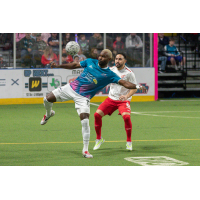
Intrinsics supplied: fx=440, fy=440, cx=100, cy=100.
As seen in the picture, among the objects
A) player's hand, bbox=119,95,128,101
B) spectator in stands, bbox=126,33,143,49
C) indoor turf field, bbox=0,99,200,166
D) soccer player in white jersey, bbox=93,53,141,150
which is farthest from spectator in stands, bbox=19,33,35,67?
player's hand, bbox=119,95,128,101

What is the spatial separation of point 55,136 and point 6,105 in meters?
9.12

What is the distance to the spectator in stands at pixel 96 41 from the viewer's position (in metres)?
21.7

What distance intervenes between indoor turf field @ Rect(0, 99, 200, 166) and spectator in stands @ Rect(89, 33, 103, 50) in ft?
16.8

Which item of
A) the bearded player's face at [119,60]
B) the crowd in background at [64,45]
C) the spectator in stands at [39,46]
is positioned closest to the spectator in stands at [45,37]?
the crowd in background at [64,45]

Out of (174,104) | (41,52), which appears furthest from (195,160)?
(41,52)

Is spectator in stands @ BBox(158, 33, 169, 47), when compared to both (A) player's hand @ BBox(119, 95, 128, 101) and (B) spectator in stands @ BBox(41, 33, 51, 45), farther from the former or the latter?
(A) player's hand @ BBox(119, 95, 128, 101)

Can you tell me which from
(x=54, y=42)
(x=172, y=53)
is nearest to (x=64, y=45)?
(x=54, y=42)

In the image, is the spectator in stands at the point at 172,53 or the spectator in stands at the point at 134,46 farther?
the spectator in stands at the point at 172,53

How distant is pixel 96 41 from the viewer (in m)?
21.7

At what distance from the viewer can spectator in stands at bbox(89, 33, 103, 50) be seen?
2166 centimetres

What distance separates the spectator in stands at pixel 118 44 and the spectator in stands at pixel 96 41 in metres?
0.70

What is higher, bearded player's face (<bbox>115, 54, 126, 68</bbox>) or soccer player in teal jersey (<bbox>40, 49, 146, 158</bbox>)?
bearded player's face (<bbox>115, 54, 126, 68</bbox>)

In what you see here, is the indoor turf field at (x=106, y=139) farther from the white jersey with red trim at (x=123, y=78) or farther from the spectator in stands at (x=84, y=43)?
the spectator in stands at (x=84, y=43)

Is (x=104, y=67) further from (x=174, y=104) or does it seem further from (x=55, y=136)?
(x=174, y=104)
